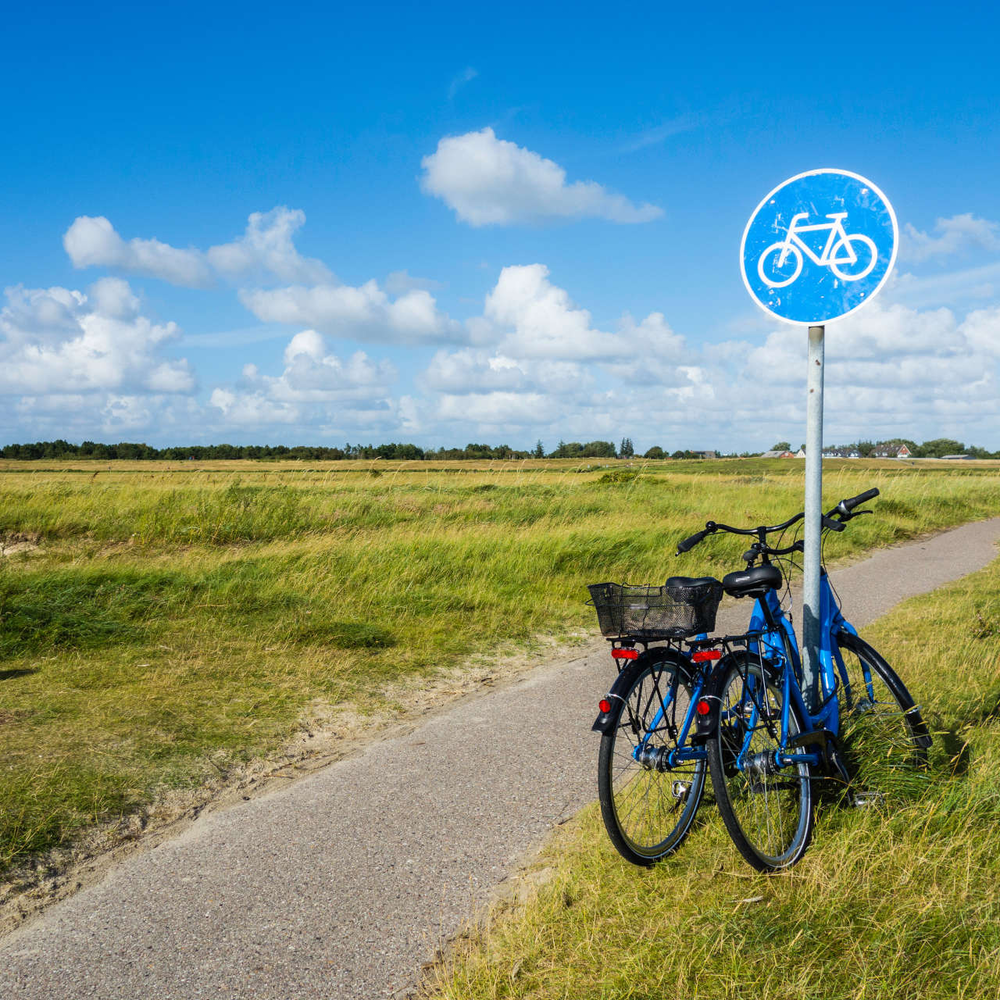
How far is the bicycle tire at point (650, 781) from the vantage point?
125 inches

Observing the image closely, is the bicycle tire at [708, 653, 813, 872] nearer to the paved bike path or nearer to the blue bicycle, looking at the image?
the blue bicycle

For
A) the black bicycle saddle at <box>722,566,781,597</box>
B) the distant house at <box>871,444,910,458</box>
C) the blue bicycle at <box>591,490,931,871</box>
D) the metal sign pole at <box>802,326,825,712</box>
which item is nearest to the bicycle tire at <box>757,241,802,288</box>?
the metal sign pole at <box>802,326,825,712</box>

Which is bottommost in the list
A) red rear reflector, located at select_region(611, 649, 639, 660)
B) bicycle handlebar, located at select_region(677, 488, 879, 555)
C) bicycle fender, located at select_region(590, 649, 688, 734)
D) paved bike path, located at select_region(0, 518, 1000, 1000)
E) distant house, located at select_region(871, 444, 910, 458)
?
paved bike path, located at select_region(0, 518, 1000, 1000)

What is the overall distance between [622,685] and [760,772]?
69 centimetres

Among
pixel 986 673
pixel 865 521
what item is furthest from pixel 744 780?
pixel 865 521

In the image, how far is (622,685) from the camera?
3.25 m

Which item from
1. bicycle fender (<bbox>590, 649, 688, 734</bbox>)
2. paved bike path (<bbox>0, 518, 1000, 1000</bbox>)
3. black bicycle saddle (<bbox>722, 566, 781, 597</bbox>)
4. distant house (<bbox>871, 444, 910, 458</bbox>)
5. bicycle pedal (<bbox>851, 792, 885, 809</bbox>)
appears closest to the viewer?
paved bike path (<bbox>0, 518, 1000, 1000</bbox>)

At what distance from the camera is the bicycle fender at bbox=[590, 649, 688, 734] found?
3162 millimetres

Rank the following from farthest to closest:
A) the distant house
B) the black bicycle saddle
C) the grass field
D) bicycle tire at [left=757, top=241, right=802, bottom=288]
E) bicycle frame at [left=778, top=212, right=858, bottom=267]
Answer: the distant house → the grass field → bicycle tire at [left=757, top=241, right=802, bottom=288] → bicycle frame at [left=778, top=212, right=858, bottom=267] → the black bicycle saddle

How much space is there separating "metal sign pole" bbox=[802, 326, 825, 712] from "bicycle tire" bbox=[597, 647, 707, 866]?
70cm

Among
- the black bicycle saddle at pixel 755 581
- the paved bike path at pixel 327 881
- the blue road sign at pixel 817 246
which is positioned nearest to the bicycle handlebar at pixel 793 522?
the black bicycle saddle at pixel 755 581

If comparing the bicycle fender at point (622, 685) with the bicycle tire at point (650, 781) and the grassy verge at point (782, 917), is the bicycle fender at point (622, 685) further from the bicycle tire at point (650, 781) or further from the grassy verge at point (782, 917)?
the grassy verge at point (782, 917)

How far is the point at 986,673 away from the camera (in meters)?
5.59

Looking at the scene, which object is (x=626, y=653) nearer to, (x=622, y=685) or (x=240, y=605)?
(x=622, y=685)
